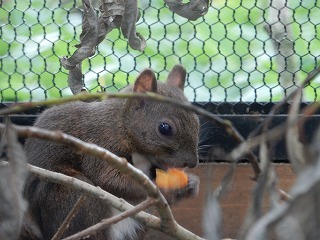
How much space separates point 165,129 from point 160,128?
0.12ft

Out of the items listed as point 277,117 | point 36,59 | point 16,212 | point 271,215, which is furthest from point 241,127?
point 271,215

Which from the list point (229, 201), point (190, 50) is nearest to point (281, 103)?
point (229, 201)

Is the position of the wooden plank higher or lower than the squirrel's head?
lower

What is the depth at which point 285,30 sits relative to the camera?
5367 millimetres

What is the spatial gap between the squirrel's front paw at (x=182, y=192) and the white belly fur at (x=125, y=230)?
27 cm

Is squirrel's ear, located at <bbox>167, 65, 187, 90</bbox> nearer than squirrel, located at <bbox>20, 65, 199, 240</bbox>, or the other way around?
squirrel, located at <bbox>20, 65, 199, 240</bbox>

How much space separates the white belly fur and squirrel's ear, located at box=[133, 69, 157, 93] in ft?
2.21

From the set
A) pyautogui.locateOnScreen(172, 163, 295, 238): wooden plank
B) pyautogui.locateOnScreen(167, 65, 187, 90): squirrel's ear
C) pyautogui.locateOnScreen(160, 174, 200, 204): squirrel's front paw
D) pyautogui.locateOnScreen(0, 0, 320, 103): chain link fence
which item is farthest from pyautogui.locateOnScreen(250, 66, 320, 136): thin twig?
pyautogui.locateOnScreen(0, 0, 320, 103): chain link fence

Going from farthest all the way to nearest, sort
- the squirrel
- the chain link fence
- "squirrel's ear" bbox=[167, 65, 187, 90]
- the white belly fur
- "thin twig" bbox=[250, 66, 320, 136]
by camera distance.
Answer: the chain link fence
"squirrel's ear" bbox=[167, 65, 187, 90]
the white belly fur
the squirrel
"thin twig" bbox=[250, 66, 320, 136]

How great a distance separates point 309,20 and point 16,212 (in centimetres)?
405

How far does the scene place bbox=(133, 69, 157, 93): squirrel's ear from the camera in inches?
170

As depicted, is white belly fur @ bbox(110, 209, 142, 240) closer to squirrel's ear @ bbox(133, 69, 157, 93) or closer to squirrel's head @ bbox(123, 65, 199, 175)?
squirrel's head @ bbox(123, 65, 199, 175)

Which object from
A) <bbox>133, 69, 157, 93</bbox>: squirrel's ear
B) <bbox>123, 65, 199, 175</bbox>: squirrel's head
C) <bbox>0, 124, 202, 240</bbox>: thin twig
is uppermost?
<bbox>0, 124, 202, 240</bbox>: thin twig

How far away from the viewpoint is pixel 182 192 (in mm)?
4387
